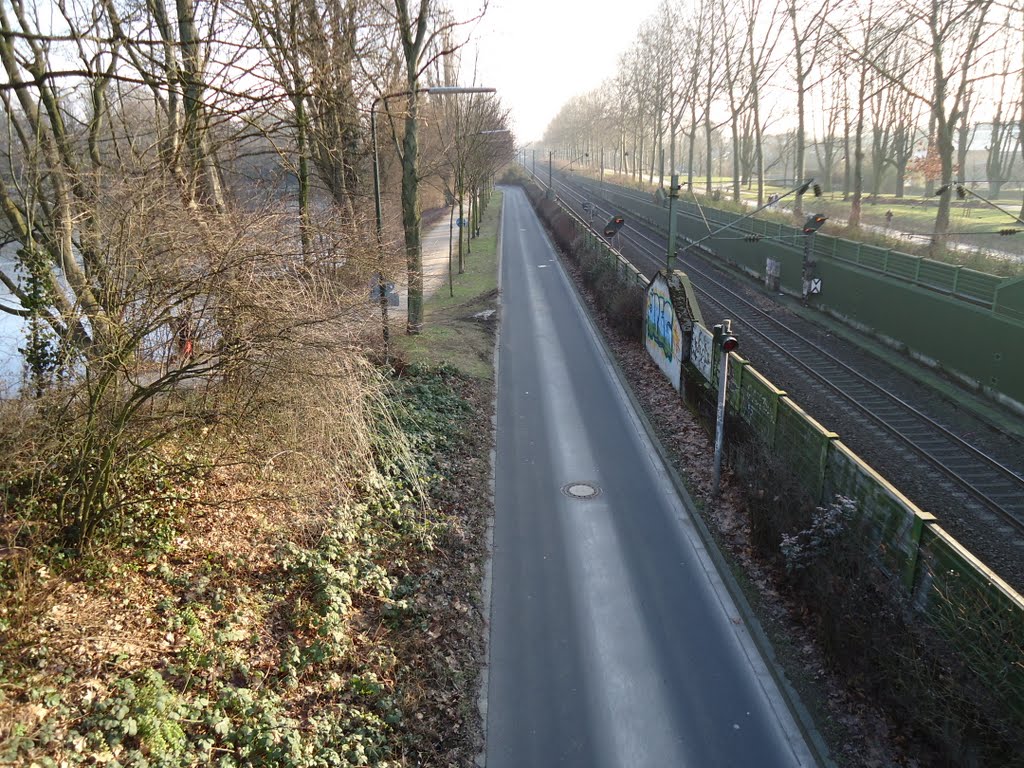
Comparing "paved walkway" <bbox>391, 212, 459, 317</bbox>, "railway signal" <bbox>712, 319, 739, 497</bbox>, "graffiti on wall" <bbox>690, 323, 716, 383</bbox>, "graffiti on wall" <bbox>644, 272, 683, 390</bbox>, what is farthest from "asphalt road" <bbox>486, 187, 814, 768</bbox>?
"paved walkway" <bbox>391, 212, 459, 317</bbox>

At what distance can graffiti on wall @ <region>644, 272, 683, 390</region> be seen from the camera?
56.9 feet

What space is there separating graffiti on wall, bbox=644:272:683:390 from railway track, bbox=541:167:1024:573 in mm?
3286

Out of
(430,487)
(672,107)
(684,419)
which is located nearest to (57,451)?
(430,487)

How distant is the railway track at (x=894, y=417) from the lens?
40.0 ft

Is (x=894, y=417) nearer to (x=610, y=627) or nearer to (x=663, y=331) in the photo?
(x=663, y=331)

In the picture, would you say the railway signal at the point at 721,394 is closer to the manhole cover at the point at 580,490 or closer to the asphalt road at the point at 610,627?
the asphalt road at the point at 610,627

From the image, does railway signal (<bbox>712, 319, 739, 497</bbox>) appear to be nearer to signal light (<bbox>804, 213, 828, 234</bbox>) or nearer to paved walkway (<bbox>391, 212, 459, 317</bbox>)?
paved walkway (<bbox>391, 212, 459, 317</bbox>)

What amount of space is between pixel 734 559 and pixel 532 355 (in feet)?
40.7

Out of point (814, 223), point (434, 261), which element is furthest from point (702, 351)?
point (434, 261)

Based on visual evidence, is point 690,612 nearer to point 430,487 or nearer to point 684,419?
point 430,487

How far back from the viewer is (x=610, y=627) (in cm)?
923

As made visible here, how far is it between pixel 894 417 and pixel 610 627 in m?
10.6

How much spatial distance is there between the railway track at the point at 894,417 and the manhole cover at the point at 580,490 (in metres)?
5.89

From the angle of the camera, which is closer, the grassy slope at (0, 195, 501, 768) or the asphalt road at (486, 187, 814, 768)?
the grassy slope at (0, 195, 501, 768)
